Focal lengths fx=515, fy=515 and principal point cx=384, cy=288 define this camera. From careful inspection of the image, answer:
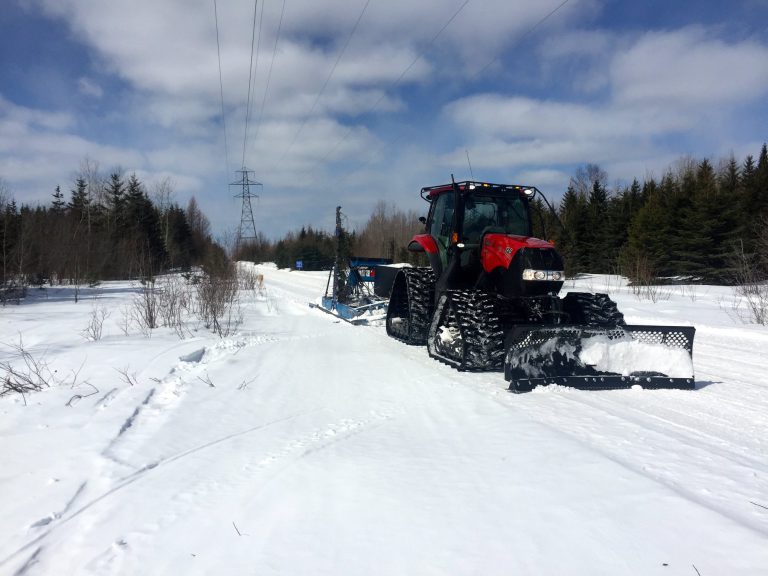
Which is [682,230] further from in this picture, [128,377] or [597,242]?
[128,377]

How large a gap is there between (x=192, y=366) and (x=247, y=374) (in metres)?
0.91

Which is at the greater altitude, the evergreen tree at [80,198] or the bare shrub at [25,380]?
the evergreen tree at [80,198]

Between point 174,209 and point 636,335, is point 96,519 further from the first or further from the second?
point 174,209

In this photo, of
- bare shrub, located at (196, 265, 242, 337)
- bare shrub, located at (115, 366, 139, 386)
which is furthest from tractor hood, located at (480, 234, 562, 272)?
bare shrub, located at (196, 265, 242, 337)

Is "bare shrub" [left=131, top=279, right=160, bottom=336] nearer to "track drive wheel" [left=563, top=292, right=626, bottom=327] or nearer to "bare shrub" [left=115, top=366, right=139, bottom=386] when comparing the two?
"bare shrub" [left=115, top=366, right=139, bottom=386]

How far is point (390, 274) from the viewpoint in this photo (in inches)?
401

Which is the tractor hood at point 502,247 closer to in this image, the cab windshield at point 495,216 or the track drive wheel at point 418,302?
the cab windshield at point 495,216

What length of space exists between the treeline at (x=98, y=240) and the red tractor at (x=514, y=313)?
716 centimetres

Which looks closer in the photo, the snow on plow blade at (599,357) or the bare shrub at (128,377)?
the snow on plow blade at (599,357)

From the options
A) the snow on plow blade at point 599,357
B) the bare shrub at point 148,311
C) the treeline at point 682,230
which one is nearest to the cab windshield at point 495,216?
the snow on plow blade at point 599,357

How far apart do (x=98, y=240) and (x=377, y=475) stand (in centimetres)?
3459

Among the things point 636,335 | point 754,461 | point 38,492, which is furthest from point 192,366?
point 754,461

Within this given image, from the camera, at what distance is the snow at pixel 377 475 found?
249cm

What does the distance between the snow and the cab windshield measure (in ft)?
7.65
